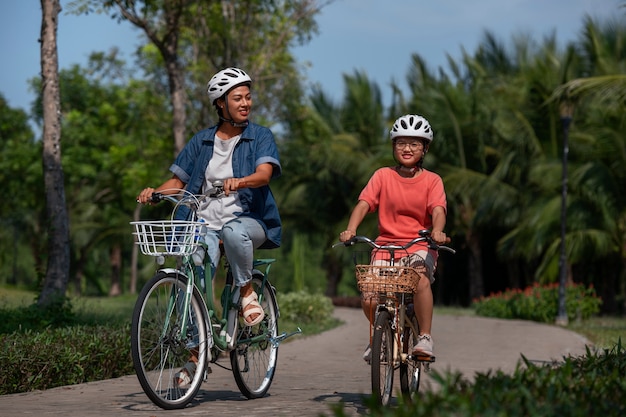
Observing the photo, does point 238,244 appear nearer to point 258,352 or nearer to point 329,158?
point 258,352

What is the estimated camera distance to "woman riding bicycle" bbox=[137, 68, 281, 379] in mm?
6801

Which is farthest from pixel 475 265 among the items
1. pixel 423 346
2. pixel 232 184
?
pixel 232 184

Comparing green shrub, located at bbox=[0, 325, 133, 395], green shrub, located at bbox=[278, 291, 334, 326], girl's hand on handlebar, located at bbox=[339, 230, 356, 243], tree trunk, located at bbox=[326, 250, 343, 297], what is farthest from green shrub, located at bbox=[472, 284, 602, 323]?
tree trunk, located at bbox=[326, 250, 343, 297]

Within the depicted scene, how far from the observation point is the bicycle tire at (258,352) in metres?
7.14

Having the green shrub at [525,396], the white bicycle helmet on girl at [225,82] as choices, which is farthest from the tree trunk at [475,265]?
the green shrub at [525,396]

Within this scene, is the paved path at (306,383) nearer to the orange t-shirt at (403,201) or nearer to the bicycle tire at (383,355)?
the bicycle tire at (383,355)

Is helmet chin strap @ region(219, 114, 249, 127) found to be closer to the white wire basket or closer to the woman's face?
the woman's face

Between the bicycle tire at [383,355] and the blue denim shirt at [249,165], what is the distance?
1088mm

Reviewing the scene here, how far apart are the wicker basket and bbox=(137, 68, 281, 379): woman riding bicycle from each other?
0.90 metres

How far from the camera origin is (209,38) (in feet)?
80.4

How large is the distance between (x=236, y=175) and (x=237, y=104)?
470 mm

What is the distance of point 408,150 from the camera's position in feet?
22.7

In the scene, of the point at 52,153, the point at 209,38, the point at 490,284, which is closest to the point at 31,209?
the point at 490,284

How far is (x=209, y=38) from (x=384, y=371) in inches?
746
